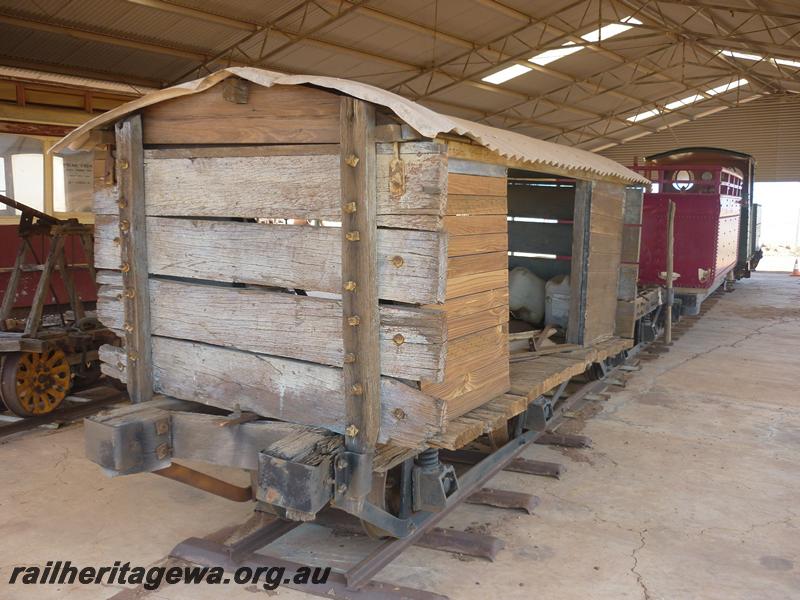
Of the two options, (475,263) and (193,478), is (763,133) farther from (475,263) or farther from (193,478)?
(193,478)

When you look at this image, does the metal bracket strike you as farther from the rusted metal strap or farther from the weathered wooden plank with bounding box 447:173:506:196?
the rusted metal strap

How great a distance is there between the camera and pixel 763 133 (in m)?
24.2

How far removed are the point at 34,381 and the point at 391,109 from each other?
4797mm

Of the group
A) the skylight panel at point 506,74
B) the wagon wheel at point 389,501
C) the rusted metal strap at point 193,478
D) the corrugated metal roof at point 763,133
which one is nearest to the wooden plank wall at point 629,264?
the wagon wheel at point 389,501

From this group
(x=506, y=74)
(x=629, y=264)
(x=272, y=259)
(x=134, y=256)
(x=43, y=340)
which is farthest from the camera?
(x=506, y=74)

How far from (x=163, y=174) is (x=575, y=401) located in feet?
14.0

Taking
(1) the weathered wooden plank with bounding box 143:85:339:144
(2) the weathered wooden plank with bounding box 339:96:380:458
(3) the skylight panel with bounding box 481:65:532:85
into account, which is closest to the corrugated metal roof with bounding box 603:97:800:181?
(3) the skylight panel with bounding box 481:65:532:85

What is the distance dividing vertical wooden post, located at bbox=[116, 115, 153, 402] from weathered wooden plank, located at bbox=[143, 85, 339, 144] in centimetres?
11

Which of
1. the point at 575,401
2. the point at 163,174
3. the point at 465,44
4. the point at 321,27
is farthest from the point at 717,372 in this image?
the point at 465,44

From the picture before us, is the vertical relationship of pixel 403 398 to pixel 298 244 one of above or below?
below

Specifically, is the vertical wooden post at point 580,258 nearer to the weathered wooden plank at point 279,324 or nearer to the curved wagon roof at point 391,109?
the curved wagon roof at point 391,109

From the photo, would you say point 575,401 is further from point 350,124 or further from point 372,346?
point 350,124

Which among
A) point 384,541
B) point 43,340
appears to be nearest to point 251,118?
point 384,541

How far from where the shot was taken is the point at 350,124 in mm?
2756
